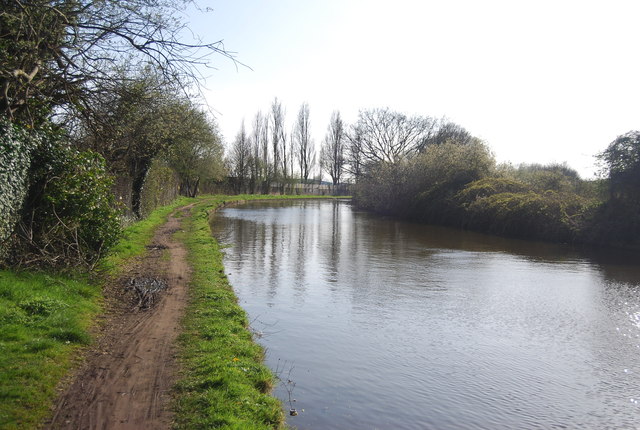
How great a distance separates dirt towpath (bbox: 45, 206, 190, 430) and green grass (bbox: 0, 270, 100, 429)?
0.22 meters

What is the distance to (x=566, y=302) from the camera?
40.2 ft

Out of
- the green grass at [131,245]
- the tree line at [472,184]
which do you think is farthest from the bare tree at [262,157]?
the green grass at [131,245]

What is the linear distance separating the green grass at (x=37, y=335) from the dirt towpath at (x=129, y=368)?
0.22 meters

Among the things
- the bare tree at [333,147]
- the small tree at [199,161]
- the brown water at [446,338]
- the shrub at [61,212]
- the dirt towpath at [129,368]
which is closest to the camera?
the dirt towpath at [129,368]

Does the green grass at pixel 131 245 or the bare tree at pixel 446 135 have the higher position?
the bare tree at pixel 446 135

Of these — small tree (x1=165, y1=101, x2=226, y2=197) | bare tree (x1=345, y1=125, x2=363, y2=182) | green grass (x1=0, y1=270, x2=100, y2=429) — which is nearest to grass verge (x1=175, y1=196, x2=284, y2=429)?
green grass (x1=0, y1=270, x2=100, y2=429)

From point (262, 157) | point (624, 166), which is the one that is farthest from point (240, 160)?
point (624, 166)

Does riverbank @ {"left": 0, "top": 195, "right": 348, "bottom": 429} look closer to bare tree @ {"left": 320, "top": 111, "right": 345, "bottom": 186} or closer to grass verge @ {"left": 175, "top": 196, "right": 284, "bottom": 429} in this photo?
grass verge @ {"left": 175, "top": 196, "right": 284, "bottom": 429}

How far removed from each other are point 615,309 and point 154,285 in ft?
34.3

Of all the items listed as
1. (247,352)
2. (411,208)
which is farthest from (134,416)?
(411,208)

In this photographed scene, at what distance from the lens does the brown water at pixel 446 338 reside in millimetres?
6285

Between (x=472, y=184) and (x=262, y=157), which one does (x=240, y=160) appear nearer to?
(x=262, y=157)

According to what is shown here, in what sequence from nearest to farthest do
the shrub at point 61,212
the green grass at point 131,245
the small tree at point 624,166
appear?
the shrub at point 61,212, the green grass at point 131,245, the small tree at point 624,166

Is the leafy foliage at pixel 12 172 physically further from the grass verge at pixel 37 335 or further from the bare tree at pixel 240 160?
the bare tree at pixel 240 160
